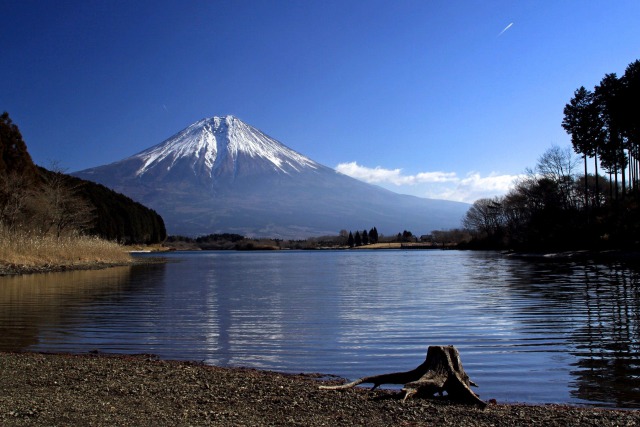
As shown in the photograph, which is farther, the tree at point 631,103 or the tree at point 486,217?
the tree at point 486,217

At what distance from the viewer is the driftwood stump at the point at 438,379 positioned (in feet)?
22.3

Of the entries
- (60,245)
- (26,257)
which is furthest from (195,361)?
(60,245)

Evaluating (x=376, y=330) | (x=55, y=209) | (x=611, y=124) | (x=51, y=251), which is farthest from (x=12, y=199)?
(x=611, y=124)

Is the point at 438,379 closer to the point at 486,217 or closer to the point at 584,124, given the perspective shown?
the point at 584,124

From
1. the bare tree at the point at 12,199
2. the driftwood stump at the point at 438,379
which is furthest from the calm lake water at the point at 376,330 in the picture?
the bare tree at the point at 12,199

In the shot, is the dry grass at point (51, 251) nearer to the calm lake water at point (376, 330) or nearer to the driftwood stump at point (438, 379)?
the calm lake water at point (376, 330)

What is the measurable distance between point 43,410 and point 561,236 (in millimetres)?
59184

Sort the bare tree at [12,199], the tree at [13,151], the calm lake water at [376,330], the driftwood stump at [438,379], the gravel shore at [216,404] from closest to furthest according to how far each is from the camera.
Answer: the gravel shore at [216,404], the driftwood stump at [438,379], the calm lake water at [376,330], the bare tree at [12,199], the tree at [13,151]

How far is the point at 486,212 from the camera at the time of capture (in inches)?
4345

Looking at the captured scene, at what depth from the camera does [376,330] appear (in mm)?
12922

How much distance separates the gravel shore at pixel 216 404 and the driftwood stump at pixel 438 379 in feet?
0.73

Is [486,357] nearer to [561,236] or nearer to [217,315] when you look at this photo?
[217,315]

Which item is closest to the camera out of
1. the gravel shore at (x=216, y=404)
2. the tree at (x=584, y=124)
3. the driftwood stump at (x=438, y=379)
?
the gravel shore at (x=216, y=404)

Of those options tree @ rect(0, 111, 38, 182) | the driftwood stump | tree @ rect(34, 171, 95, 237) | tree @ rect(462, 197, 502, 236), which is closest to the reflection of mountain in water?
the driftwood stump
